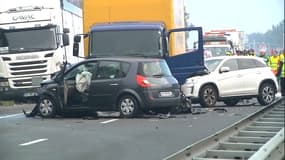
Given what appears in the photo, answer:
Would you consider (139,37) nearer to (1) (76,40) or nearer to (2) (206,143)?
(1) (76,40)

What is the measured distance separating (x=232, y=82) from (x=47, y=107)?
5869 millimetres

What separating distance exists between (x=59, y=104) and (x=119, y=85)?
169cm

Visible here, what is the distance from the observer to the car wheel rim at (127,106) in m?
15.5

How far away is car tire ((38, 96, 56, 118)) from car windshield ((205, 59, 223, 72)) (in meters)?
5.39

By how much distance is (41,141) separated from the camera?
11.6m

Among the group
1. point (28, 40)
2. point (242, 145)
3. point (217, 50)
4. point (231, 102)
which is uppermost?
point (28, 40)

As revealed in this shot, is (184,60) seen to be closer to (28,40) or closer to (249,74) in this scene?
(249,74)

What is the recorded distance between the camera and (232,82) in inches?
755

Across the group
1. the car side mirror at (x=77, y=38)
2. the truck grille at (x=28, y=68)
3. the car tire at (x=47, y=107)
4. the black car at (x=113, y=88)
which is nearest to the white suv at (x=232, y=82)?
the black car at (x=113, y=88)

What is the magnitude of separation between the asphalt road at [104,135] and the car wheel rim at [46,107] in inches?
10.2

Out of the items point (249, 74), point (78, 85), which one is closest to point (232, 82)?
point (249, 74)

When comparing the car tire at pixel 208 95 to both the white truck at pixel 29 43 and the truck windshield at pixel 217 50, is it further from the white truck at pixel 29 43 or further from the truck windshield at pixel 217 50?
the truck windshield at pixel 217 50

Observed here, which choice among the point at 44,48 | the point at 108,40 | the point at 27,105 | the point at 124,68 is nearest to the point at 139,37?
the point at 108,40

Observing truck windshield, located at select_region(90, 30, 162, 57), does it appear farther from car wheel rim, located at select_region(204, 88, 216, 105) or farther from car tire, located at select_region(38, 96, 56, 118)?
car wheel rim, located at select_region(204, 88, 216, 105)
